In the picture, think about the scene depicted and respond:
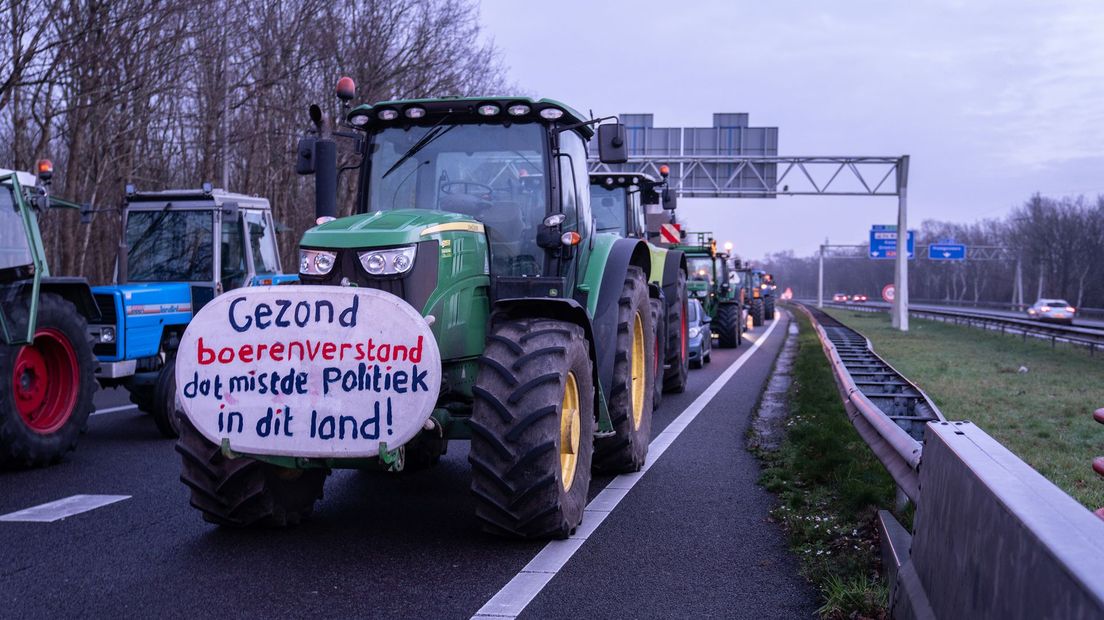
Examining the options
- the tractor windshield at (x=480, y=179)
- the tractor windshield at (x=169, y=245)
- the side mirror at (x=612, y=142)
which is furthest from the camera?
the tractor windshield at (x=169, y=245)

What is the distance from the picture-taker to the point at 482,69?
3525cm

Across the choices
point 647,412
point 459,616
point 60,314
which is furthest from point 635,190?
point 459,616

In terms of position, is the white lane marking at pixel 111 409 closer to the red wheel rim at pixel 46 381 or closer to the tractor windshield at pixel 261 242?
the tractor windshield at pixel 261 242

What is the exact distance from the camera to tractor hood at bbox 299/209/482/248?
232 inches

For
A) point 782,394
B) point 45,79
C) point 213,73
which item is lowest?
point 782,394

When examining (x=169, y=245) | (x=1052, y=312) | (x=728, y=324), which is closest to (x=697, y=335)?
(x=728, y=324)

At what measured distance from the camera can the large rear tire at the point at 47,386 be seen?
836 centimetres

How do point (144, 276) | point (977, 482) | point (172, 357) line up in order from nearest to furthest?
point (977, 482)
point (172, 357)
point (144, 276)

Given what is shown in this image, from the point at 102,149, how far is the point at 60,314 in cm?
1426

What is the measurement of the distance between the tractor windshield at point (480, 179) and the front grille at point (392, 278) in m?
0.99

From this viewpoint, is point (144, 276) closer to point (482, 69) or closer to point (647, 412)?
point (647, 412)

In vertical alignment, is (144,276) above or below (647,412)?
above

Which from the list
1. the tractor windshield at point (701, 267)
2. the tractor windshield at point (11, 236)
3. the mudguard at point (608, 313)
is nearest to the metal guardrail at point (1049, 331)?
the tractor windshield at point (701, 267)

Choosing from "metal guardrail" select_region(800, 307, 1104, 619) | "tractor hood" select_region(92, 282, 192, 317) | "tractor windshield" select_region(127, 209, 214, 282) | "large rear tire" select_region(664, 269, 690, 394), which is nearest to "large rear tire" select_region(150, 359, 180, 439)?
"tractor hood" select_region(92, 282, 192, 317)
